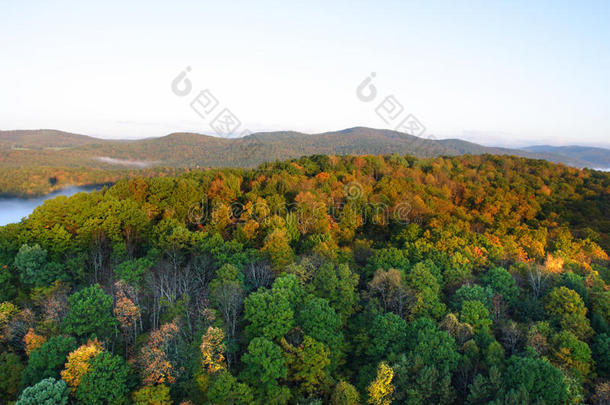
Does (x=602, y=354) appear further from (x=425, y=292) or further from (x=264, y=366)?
(x=264, y=366)

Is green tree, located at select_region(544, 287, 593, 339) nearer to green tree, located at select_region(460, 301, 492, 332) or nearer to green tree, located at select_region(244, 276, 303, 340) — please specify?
green tree, located at select_region(460, 301, 492, 332)

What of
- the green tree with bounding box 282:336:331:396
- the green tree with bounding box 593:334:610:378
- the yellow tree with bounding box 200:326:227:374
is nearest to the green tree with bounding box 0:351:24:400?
the yellow tree with bounding box 200:326:227:374

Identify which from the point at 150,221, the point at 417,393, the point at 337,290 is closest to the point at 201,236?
the point at 150,221

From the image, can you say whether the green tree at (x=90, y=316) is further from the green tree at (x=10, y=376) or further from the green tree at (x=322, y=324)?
the green tree at (x=322, y=324)

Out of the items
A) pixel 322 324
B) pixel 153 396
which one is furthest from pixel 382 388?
pixel 153 396

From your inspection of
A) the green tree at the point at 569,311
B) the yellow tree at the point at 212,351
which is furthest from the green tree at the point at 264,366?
the green tree at the point at 569,311

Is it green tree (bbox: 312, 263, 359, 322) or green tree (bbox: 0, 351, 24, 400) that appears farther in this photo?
green tree (bbox: 312, 263, 359, 322)
